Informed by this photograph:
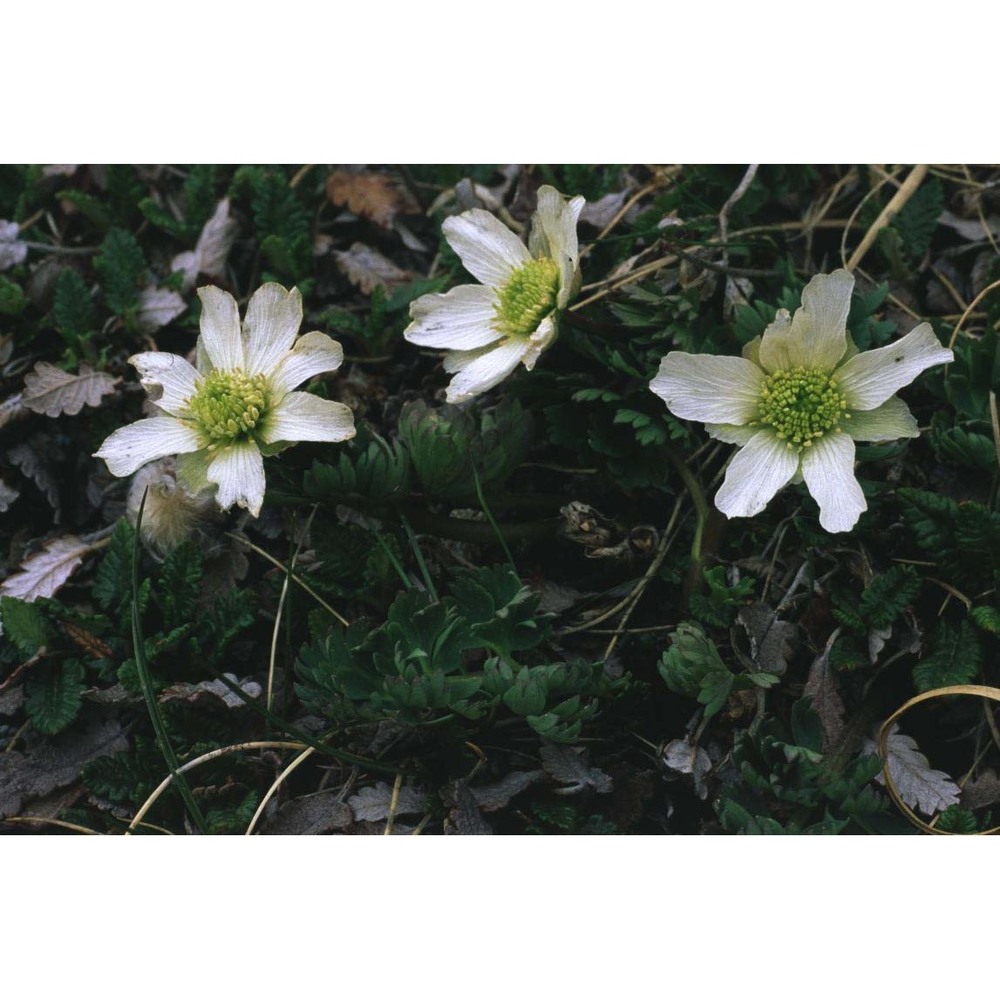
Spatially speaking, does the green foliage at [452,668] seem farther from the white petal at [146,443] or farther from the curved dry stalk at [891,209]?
the curved dry stalk at [891,209]

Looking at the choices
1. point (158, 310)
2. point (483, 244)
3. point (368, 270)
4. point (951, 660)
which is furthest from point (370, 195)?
point (951, 660)

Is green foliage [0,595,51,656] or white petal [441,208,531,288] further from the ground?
white petal [441,208,531,288]

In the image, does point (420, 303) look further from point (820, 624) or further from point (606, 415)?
point (820, 624)

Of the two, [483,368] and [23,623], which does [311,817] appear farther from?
[483,368]

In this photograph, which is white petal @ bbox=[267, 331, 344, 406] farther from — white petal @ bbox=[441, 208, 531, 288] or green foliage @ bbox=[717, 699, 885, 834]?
green foliage @ bbox=[717, 699, 885, 834]

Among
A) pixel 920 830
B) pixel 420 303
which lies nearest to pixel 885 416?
pixel 920 830

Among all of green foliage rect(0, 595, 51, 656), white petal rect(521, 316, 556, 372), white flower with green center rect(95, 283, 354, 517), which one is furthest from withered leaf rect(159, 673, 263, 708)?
white petal rect(521, 316, 556, 372)
